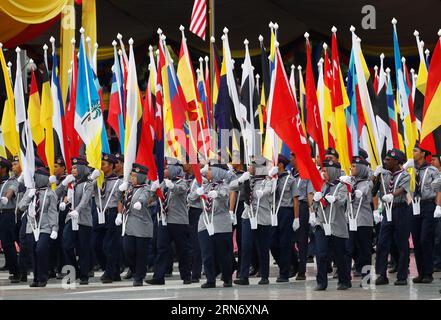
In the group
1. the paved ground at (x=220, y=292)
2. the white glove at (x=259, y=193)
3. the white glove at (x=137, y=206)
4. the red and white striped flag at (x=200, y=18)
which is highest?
the red and white striped flag at (x=200, y=18)

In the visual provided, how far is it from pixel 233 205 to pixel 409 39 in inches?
581

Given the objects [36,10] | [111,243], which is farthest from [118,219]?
[36,10]

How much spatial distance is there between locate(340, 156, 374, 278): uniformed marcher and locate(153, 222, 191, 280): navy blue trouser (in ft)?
8.23

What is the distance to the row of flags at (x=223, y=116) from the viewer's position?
16719mm

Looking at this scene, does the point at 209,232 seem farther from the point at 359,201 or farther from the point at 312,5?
the point at 312,5

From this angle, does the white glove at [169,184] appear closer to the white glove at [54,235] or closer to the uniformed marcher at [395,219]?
the white glove at [54,235]

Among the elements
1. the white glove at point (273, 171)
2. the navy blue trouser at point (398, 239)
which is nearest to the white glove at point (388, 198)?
the navy blue trouser at point (398, 239)

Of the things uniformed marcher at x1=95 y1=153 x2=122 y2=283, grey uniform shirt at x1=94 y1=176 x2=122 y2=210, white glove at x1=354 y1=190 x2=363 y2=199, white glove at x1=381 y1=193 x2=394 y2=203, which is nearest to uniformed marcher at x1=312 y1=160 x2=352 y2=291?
white glove at x1=354 y1=190 x2=363 y2=199

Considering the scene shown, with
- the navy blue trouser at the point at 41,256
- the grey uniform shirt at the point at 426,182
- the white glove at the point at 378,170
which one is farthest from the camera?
the grey uniform shirt at the point at 426,182

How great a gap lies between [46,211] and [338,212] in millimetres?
4531

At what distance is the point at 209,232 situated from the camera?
1675 centimetres

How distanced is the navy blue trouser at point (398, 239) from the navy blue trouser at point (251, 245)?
5.65 feet

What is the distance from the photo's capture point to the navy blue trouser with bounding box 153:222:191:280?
17453mm

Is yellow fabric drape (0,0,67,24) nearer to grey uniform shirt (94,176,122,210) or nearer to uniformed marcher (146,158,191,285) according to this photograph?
grey uniform shirt (94,176,122,210)
